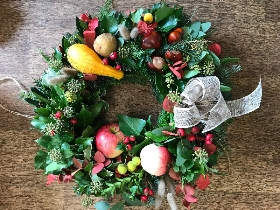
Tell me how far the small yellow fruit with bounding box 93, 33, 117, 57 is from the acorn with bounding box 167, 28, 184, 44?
0.17 meters

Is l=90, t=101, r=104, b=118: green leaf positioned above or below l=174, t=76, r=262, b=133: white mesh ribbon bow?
below

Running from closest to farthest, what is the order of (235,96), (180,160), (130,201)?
(180,160), (130,201), (235,96)

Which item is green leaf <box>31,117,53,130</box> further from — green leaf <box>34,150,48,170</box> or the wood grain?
the wood grain

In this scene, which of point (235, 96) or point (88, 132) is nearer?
point (88, 132)

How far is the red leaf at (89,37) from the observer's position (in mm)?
1217

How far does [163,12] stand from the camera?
1222mm

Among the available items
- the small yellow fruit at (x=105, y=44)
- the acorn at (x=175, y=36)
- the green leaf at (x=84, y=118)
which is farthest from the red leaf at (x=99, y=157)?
the acorn at (x=175, y=36)

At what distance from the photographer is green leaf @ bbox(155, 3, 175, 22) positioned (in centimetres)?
122

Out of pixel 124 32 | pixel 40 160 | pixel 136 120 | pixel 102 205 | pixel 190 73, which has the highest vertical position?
pixel 124 32

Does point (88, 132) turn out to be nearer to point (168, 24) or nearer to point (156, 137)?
point (156, 137)

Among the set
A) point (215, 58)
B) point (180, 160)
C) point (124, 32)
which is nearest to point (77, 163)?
point (180, 160)

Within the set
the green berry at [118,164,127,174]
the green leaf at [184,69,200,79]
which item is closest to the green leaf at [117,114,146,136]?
the green berry at [118,164,127,174]

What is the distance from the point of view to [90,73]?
1229 millimetres

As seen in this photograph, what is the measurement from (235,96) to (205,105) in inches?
10.6
